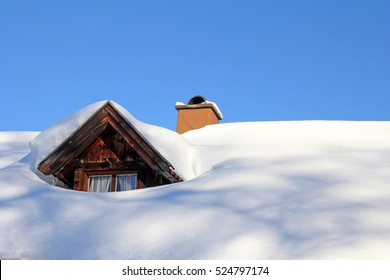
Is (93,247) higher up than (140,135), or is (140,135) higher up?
(140,135)

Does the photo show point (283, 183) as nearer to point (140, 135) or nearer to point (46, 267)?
point (140, 135)

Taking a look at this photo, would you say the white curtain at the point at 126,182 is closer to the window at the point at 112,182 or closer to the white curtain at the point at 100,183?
the window at the point at 112,182

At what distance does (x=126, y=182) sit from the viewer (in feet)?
27.9

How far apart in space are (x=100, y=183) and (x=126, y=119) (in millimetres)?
1066

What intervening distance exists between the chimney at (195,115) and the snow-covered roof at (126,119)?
3.80m

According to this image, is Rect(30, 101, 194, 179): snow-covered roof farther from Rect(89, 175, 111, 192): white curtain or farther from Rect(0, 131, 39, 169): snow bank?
Rect(0, 131, 39, 169): snow bank

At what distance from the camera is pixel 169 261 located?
5273mm

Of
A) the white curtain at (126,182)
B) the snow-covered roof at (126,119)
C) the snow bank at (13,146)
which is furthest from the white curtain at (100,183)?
the snow bank at (13,146)

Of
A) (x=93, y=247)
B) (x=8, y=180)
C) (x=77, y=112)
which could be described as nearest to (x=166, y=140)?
(x=77, y=112)

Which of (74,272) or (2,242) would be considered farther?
(2,242)

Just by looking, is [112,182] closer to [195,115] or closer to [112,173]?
[112,173]

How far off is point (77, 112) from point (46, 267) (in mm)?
3724

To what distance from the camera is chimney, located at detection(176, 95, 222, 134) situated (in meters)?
12.8

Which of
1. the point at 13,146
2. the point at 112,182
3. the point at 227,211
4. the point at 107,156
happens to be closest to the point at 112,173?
the point at 112,182
